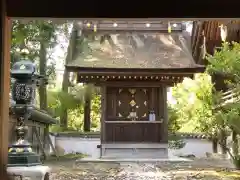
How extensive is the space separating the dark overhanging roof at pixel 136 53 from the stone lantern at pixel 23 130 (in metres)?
8.29

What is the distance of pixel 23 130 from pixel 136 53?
10.3 metres

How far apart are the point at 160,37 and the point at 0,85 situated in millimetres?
13208

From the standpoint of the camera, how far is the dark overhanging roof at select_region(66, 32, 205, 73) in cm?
1438

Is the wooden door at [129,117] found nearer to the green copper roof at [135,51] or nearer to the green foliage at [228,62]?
→ the green copper roof at [135,51]

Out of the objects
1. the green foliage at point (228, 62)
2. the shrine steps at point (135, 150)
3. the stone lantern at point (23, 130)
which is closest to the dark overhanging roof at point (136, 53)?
the shrine steps at point (135, 150)

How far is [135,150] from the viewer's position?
14.7 metres

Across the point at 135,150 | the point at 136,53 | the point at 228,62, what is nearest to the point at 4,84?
the point at 228,62

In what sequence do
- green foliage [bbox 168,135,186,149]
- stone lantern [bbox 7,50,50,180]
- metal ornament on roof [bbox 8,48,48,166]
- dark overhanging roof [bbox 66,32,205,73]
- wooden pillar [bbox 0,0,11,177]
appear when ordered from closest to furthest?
1. wooden pillar [bbox 0,0,11,177]
2. stone lantern [bbox 7,50,50,180]
3. metal ornament on roof [bbox 8,48,48,166]
4. dark overhanging roof [bbox 66,32,205,73]
5. green foliage [bbox 168,135,186,149]

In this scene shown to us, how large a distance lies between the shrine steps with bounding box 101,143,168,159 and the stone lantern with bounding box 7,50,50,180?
28.8 ft

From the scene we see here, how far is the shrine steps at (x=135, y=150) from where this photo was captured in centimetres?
1470

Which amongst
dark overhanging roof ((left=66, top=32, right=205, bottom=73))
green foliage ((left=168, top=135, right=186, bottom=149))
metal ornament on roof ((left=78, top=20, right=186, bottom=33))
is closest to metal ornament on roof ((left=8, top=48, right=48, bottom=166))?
dark overhanging roof ((left=66, top=32, right=205, bottom=73))

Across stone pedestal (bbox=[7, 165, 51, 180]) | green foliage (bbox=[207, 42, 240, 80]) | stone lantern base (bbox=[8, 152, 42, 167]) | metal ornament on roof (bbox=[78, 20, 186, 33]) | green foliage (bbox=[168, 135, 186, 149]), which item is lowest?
green foliage (bbox=[168, 135, 186, 149])

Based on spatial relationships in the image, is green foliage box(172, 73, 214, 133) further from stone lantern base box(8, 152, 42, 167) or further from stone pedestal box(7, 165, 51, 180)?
stone pedestal box(7, 165, 51, 180)
